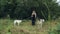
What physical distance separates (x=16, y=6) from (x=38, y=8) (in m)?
2.18

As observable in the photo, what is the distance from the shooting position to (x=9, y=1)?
1944cm

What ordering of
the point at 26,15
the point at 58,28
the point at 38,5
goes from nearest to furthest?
the point at 58,28, the point at 38,5, the point at 26,15

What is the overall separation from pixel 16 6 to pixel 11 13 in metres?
0.98

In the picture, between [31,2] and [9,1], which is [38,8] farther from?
[9,1]

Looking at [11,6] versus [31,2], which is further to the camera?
[11,6]

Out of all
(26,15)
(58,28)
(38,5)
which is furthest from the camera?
(26,15)

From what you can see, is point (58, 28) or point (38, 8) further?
point (38, 8)

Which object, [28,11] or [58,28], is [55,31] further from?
[28,11]

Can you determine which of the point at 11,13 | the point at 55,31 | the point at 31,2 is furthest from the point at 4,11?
the point at 55,31

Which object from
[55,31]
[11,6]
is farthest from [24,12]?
[55,31]

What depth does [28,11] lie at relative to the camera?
19328 millimetres

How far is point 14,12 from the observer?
786 inches

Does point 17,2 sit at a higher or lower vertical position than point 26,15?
higher

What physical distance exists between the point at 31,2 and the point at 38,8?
0.93 m
